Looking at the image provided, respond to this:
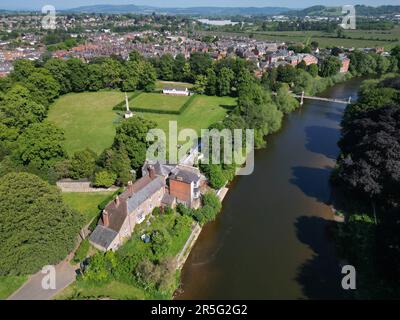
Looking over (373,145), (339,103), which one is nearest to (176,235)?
(373,145)

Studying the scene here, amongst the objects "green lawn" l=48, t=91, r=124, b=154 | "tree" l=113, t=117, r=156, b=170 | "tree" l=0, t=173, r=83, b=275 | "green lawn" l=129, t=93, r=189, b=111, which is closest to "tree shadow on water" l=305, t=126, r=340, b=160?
"tree" l=113, t=117, r=156, b=170

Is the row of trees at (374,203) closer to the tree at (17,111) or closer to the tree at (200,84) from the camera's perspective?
the tree at (200,84)

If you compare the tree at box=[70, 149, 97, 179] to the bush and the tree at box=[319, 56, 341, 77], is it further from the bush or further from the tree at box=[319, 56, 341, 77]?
the tree at box=[319, 56, 341, 77]

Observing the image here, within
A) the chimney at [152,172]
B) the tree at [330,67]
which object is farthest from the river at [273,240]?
the tree at [330,67]

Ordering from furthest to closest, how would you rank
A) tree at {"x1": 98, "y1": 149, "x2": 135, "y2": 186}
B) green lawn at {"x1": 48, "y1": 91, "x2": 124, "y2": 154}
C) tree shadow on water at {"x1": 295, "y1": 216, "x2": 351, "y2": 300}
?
green lawn at {"x1": 48, "y1": 91, "x2": 124, "y2": 154}, tree at {"x1": 98, "y1": 149, "x2": 135, "y2": 186}, tree shadow on water at {"x1": 295, "y1": 216, "x2": 351, "y2": 300}

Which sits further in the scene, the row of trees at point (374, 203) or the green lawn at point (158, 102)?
the green lawn at point (158, 102)

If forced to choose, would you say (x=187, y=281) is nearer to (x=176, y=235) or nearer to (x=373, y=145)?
(x=176, y=235)
